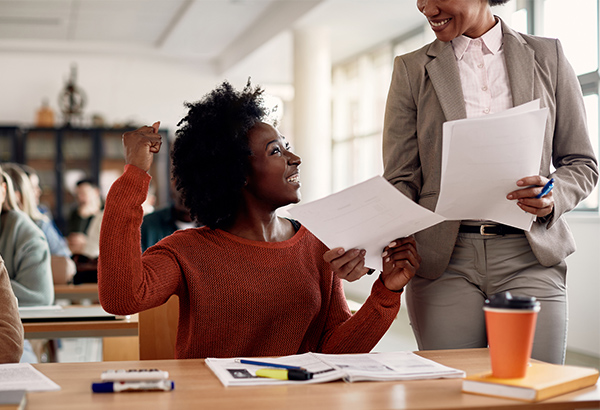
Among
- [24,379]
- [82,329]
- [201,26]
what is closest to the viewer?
[24,379]

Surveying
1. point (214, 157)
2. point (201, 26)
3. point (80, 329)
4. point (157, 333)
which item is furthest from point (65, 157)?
point (214, 157)

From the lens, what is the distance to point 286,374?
1086 millimetres

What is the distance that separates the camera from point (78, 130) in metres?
9.23

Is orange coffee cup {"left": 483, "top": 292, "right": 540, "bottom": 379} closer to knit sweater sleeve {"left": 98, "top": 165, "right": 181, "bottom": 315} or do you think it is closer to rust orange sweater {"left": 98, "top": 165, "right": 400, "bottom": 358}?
rust orange sweater {"left": 98, "top": 165, "right": 400, "bottom": 358}

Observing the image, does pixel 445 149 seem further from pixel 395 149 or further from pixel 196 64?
pixel 196 64

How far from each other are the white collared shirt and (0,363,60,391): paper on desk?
112 centimetres

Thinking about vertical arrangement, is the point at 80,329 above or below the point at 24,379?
below

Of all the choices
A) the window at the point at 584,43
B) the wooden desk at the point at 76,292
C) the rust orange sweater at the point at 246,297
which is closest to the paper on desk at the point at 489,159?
the rust orange sweater at the point at 246,297

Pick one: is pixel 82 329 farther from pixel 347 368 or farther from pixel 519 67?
pixel 519 67

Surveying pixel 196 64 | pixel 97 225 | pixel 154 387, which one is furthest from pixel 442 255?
pixel 196 64

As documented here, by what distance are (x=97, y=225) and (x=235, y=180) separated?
177 inches

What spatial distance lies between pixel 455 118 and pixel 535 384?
0.77 m

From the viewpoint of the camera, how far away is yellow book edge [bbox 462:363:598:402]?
964 millimetres

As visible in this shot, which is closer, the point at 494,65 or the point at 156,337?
the point at 494,65
